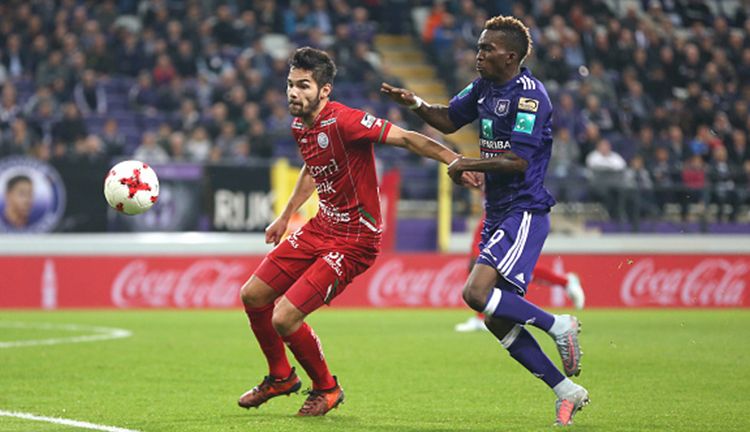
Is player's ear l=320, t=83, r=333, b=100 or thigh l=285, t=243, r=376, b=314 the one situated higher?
player's ear l=320, t=83, r=333, b=100

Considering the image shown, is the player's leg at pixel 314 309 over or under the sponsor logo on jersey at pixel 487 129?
under

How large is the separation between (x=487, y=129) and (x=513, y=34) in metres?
0.58

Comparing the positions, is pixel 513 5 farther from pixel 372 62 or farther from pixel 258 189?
pixel 258 189

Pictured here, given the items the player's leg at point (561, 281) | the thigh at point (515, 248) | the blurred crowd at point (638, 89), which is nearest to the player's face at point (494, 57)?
the thigh at point (515, 248)

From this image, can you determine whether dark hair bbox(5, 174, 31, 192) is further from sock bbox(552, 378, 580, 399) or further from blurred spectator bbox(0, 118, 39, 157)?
sock bbox(552, 378, 580, 399)

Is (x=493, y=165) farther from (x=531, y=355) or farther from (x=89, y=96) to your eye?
(x=89, y=96)

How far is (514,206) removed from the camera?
704cm

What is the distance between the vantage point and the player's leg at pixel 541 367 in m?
6.84

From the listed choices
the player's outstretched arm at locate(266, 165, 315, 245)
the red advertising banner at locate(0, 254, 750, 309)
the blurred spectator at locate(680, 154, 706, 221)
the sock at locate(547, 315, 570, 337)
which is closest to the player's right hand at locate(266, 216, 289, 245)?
the player's outstretched arm at locate(266, 165, 315, 245)

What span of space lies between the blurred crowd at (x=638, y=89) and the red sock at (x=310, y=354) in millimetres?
11455

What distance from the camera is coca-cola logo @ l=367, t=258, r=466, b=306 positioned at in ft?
59.0

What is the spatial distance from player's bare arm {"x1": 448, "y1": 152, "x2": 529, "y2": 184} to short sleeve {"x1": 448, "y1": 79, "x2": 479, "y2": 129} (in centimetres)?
69

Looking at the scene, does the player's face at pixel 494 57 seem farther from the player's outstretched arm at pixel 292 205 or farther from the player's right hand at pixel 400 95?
the player's outstretched arm at pixel 292 205

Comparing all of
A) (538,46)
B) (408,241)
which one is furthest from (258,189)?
(538,46)
